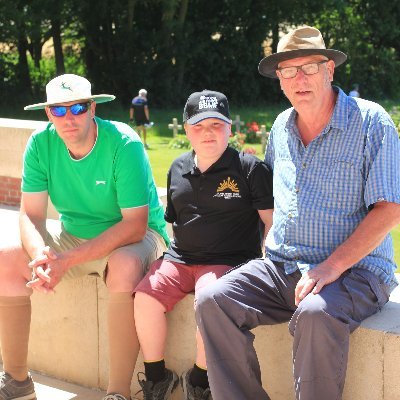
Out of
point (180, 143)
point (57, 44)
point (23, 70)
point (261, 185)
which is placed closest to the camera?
point (261, 185)

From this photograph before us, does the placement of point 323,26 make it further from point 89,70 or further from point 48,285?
point 48,285

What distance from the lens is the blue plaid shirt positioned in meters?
3.32

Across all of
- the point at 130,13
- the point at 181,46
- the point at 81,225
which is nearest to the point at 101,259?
the point at 81,225

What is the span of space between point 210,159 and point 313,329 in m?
1.13

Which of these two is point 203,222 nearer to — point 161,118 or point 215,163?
point 215,163

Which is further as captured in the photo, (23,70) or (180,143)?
(23,70)

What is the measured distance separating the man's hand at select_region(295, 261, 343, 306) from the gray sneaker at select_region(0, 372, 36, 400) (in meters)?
1.58

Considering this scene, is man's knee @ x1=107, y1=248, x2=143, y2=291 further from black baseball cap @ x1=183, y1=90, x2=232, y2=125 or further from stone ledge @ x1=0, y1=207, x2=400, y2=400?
black baseball cap @ x1=183, y1=90, x2=232, y2=125

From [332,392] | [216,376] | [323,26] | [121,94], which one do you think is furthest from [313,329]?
[323,26]

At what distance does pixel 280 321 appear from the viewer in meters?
3.51

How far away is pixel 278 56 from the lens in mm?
3547

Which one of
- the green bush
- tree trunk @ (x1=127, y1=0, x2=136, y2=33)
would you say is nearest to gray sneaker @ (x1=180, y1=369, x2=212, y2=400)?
the green bush

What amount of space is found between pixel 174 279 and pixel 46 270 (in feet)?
1.99

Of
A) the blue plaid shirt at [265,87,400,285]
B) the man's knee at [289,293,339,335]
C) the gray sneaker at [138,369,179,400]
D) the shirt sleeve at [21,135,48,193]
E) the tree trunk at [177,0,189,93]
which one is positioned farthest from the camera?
the tree trunk at [177,0,189,93]
